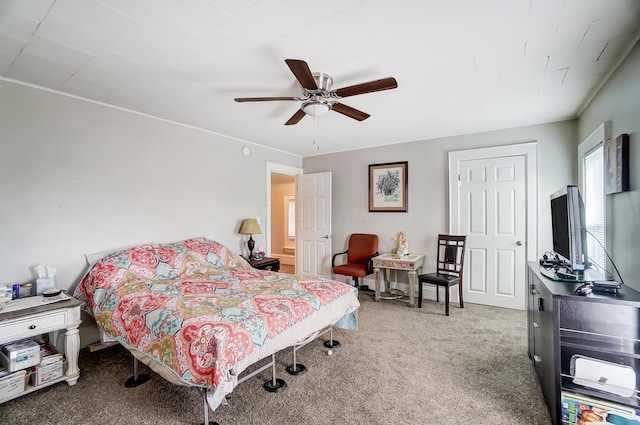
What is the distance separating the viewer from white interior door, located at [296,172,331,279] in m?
5.32

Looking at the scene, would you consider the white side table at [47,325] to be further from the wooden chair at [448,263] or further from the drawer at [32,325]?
the wooden chair at [448,263]

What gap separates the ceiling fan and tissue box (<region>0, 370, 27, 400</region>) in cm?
256

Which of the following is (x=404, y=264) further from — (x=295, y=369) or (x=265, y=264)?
(x=295, y=369)

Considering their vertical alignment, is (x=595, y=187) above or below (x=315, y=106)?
below

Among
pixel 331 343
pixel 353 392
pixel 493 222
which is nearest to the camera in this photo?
pixel 353 392

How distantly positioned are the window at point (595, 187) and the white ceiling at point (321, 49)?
0.48 metres

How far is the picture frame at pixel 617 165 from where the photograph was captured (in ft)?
6.52

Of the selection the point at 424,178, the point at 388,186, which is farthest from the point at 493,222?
the point at 388,186

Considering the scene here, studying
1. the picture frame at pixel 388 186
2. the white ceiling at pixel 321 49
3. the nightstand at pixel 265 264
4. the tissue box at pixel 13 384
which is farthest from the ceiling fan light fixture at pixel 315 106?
the tissue box at pixel 13 384

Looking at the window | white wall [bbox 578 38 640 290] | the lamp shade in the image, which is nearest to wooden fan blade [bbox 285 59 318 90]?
white wall [bbox 578 38 640 290]

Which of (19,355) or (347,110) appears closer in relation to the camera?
(19,355)

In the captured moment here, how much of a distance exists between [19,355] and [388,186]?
181 inches

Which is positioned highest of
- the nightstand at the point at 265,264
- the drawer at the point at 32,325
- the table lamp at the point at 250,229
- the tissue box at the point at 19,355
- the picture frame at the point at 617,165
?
the picture frame at the point at 617,165

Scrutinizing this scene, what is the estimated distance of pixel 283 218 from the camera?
26.0 ft
